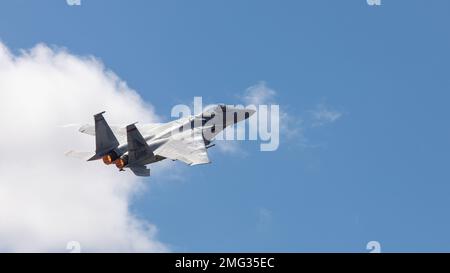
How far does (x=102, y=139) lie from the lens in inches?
2717

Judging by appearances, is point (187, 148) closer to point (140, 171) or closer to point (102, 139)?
point (140, 171)

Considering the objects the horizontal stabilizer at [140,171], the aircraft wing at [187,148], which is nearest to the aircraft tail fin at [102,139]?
the horizontal stabilizer at [140,171]

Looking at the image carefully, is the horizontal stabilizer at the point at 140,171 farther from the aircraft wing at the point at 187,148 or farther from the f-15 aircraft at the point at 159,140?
the aircraft wing at the point at 187,148

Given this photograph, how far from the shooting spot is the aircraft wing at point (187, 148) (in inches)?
2709

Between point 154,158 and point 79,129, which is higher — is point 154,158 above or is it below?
below

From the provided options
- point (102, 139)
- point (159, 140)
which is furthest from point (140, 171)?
point (159, 140)

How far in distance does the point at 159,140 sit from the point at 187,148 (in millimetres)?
4710

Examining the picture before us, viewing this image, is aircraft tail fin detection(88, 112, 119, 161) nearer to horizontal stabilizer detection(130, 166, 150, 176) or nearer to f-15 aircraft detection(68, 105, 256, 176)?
f-15 aircraft detection(68, 105, 256, 176)

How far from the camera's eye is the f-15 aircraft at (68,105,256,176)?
225 feet

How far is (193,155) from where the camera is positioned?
69.9 meters
